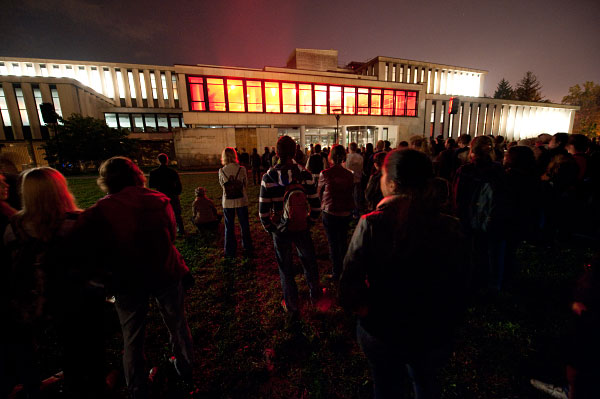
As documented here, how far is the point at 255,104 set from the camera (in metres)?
25.0

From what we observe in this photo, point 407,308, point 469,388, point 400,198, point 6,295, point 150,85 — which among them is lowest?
point 469,388

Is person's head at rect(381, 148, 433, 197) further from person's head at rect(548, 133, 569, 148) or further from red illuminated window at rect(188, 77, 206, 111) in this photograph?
red illuminated window at rect(188, 77, 206, 111)

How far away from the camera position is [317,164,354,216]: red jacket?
3.77 meters

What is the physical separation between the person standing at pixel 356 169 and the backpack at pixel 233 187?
11.1 ft

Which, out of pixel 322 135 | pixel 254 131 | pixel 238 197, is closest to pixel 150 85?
pixel 254 131

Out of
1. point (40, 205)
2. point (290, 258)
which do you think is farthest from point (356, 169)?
point (40, 205)

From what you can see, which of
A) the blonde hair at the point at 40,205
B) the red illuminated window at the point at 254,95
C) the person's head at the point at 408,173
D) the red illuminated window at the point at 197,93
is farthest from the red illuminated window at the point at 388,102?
the blonde hair at the point at 40,205

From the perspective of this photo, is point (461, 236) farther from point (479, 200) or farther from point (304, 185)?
point (479, 200)

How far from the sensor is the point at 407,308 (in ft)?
4.33

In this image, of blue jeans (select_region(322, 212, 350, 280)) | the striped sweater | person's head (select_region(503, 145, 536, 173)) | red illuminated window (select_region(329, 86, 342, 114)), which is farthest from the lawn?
red illuminated window (select_region(329, 86, 342, 114))

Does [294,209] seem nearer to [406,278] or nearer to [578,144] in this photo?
[406,278]

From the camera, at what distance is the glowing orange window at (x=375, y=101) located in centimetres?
2895

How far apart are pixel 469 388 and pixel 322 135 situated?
2955 centimetres

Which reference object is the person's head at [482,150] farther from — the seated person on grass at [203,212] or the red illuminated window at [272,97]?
the red illuminated window at [272,97]
